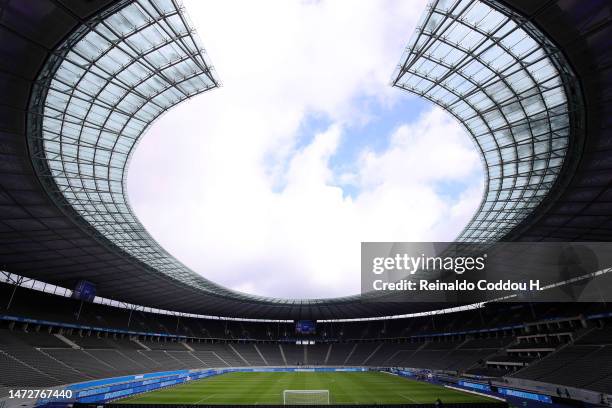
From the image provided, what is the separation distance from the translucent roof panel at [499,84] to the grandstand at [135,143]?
0.11 meters

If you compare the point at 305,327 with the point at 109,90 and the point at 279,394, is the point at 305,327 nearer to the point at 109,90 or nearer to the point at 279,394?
the point at 279,394

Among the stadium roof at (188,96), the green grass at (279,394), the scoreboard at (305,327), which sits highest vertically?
the stadium roof at (188,96)

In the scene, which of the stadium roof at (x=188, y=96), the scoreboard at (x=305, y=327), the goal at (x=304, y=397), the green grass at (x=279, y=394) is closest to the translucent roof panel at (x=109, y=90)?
the stadium roof at (x=188, y=96)

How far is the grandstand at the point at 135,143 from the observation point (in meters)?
16.5

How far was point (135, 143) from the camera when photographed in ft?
87.0

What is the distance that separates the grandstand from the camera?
16.5 metres

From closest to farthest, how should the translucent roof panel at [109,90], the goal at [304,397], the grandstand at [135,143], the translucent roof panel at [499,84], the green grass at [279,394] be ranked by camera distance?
the grandstand at [135,143] → the translucent roof panel at [499,84] → the translucent roof panel at [109,90] → the goal at [304,397] → the green grass at [279,394]

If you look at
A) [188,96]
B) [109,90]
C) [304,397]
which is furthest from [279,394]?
[109,90]

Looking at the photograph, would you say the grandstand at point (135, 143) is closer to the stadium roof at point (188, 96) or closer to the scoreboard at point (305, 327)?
the stadium roof at point (188, 96)

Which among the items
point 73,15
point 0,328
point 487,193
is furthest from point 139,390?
point 487,193

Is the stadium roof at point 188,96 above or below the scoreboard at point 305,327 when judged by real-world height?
above

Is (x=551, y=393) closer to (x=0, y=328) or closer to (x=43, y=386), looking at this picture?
(x=43, y=386)

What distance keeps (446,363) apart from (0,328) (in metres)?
64.6

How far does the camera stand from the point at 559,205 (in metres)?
28.7
